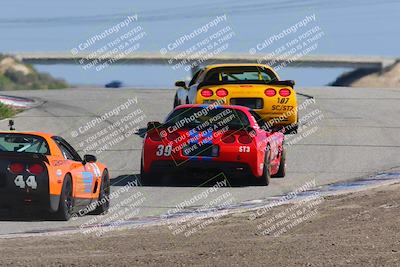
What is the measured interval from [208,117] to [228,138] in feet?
2.03

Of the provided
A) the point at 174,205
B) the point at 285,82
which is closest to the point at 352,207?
the point at 174,205

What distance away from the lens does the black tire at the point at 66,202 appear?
1212cm

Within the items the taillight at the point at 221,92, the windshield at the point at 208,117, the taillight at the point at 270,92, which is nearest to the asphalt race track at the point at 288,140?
the windshield at the point at 208,117

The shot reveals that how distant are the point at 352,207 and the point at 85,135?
12.2 meters

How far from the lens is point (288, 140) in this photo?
21.6 m

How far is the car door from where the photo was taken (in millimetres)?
12719

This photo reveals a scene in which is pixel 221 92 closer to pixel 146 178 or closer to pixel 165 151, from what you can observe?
pixel 146 178

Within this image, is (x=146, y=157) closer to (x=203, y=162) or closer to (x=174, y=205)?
(x=203, y=162)

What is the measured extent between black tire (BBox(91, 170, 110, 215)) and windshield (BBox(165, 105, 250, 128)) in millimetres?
2133

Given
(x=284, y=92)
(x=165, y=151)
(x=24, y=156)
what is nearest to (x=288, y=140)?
(x=284, y=92)

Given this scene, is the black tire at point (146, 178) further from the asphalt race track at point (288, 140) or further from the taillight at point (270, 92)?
the taillight at point (270, 92)

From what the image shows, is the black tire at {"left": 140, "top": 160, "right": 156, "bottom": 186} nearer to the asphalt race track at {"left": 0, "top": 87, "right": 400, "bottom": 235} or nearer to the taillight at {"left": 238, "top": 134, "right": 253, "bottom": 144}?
the asphalt race track at {"left": 0, "top": 87, "right": 400, "bottom": 235}

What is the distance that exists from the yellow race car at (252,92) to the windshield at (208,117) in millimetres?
3915

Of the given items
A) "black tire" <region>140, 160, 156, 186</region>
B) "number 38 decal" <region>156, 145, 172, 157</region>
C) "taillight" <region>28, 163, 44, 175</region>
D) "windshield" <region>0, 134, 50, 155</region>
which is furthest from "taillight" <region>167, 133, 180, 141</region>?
"taillight" <region>28, 163, 44, 175</region>
